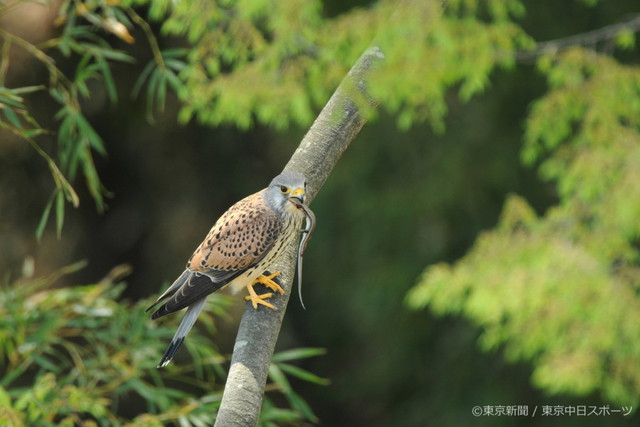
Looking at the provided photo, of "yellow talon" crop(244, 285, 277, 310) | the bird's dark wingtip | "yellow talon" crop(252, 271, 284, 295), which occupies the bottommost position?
the bird's dark wingtip

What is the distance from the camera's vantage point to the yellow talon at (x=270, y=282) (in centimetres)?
216

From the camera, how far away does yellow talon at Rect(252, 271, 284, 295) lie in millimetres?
2162

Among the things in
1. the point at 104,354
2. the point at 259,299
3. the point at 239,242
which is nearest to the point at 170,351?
the point at 259,299

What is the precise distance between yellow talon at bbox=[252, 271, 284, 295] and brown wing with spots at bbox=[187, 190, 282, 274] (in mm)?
52

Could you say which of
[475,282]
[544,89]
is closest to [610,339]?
[475,282]

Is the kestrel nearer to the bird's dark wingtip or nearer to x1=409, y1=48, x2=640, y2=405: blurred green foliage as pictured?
the bird's dark wingtip

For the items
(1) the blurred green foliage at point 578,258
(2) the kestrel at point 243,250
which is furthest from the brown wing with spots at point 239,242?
(1) the blurred green foliage at point 578,258

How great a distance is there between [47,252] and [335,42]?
2.75 m

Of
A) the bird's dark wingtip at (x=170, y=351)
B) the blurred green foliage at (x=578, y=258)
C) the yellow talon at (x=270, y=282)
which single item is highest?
the blurred green foliage at (x=578, y=258)

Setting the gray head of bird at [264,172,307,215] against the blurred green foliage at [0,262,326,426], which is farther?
the blurred green foliage at [0,262,326,426]

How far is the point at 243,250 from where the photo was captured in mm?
2229

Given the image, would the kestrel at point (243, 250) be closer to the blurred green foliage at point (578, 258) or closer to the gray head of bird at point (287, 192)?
the gray head of bird at point (287, 192)

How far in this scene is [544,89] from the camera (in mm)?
4605

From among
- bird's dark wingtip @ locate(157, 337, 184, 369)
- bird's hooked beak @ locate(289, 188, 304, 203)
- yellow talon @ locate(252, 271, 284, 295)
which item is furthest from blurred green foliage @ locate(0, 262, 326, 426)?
bird's hooked beak @ locate(289, 188, 304, 203)
